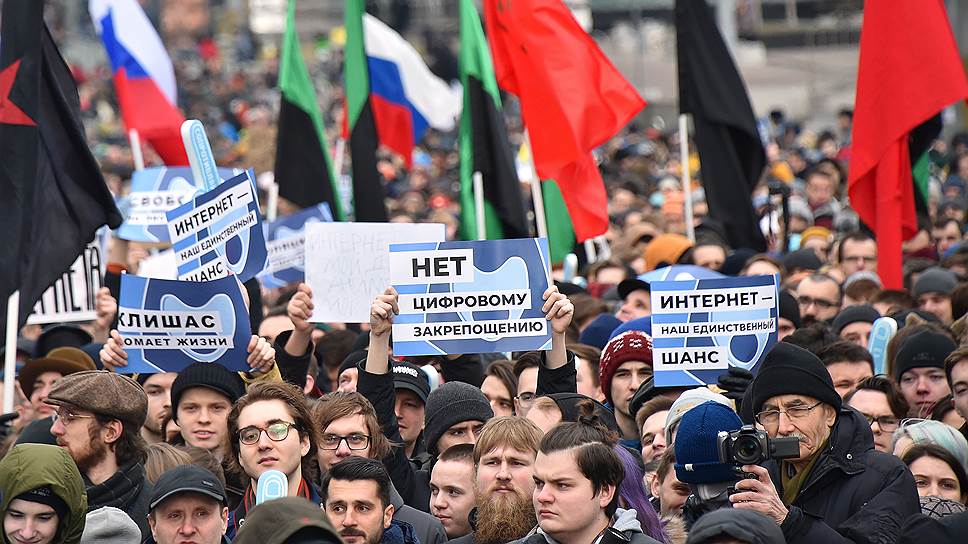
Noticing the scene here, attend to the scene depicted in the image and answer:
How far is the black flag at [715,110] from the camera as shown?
1327 cm

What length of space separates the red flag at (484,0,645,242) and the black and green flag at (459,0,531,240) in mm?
696

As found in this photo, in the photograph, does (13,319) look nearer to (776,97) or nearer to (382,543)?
(382,543)

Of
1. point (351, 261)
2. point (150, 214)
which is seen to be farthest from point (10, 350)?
point (150, 214)

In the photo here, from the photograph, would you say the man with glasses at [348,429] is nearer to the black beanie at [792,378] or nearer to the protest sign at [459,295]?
the protest sign at [459,295]

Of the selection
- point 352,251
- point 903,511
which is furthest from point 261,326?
point 903,511

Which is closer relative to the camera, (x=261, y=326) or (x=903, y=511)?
(x=903, y=511)

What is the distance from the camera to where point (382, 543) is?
652cm

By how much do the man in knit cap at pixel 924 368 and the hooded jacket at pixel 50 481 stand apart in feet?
13.2

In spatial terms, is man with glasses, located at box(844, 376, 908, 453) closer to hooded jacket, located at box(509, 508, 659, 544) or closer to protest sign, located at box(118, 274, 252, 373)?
hooded jacket, located at box(509, 508, 659, 544)

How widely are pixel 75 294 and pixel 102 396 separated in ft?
14.1

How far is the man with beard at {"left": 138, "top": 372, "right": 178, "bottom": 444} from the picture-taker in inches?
344

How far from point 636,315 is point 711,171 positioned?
9.88 ft

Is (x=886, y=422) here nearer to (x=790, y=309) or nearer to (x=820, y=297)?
(x=790, y=309)

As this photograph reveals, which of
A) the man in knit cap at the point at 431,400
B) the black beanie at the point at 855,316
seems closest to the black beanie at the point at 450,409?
the man in knit cap at the point at 431,400
